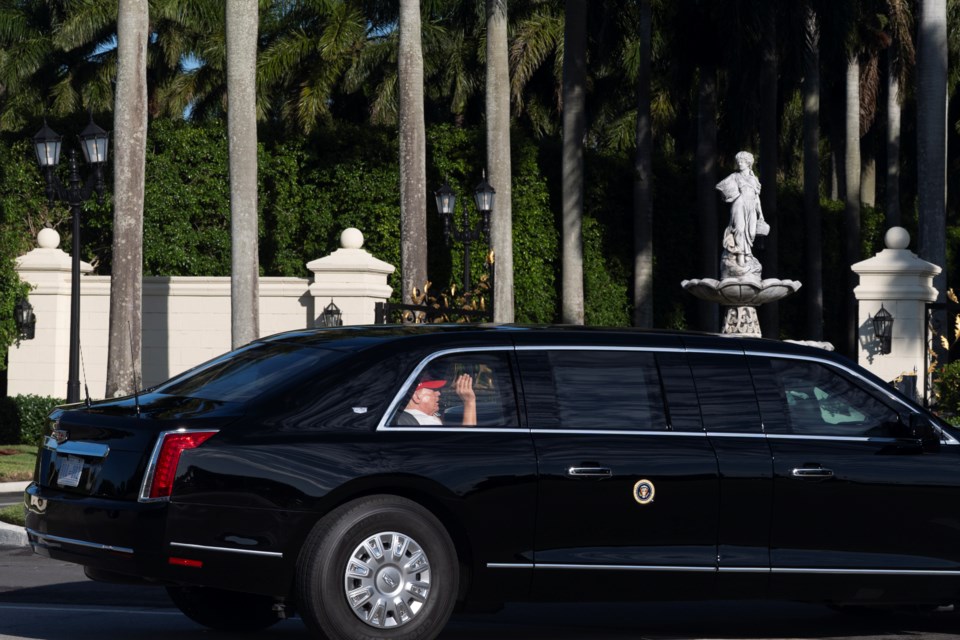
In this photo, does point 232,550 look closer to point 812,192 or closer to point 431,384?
point 431,384

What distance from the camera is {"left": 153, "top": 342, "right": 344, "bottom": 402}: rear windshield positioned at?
7.42 metres

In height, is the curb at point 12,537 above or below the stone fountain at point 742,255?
below

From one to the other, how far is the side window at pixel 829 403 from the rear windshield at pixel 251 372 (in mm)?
2326

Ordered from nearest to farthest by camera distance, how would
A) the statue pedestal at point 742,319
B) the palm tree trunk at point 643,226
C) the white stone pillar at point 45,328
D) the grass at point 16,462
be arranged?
the grass at point 16,462
the statue pedestal at point 742,319
the white stone pillar at point 45,328
the palm tree trunk at point 643,226

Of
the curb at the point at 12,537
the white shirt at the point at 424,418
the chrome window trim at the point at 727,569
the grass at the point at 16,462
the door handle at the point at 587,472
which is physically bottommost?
the grass at the point at 16,462

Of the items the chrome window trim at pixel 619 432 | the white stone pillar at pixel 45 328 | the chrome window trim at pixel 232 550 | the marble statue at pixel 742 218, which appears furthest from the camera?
the white stone pillar at pixel 45 328

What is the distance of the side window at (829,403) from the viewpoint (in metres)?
8.05

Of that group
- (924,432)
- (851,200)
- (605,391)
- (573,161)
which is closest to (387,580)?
(605,391)

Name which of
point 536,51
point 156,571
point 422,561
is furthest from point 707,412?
point 536,51

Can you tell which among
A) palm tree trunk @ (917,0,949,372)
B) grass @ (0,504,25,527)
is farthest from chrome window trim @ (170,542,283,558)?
palm tree trunk @ (917,0,949,372)

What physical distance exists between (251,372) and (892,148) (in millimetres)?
38580

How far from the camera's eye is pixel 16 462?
22328mm

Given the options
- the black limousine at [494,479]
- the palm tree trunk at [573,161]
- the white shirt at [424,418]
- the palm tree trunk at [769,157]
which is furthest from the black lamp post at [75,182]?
the palm tree trunk at [769,157]

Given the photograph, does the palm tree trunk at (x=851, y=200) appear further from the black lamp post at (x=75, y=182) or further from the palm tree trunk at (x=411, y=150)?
the black lamp post at (x=75, y=182)
